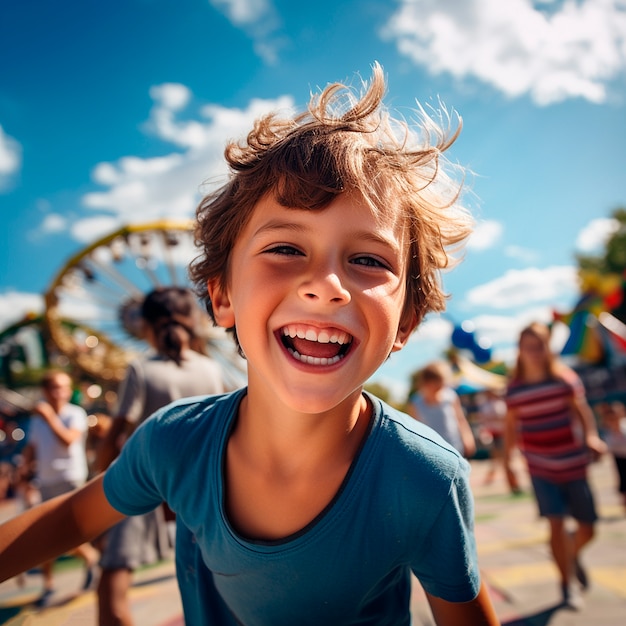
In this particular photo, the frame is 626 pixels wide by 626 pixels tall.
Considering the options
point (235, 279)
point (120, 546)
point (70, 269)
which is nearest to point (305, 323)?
point (235, 279)

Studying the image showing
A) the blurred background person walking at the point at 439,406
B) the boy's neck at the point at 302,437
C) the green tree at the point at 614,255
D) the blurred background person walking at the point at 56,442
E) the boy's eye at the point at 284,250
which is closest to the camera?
the boy's eye at the point at 284,250

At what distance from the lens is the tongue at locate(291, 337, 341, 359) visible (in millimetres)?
1192

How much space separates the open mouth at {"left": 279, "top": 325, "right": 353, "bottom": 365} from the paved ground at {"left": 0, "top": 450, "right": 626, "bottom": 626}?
3.73 feet

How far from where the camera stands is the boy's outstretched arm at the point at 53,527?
48.9 inches

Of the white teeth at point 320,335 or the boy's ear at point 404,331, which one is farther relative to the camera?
the boy's ear at point 404,331

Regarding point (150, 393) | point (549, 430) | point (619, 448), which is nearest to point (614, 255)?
point (619, 448)

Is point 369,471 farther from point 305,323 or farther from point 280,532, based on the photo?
point 305,323

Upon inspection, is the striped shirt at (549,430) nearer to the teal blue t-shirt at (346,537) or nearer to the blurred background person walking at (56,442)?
the teal blue t-shirt at (346,537)

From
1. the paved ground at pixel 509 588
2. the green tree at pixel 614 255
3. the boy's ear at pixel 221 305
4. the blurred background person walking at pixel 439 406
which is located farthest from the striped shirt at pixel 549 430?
the green tree at pixel 614 255

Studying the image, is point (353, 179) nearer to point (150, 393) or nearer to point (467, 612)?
point (467, 612)

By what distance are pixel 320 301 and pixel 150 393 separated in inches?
69.3

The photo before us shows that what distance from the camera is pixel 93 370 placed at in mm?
20500

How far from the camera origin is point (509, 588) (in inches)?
122

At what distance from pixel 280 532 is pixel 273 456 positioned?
0.19 metres
